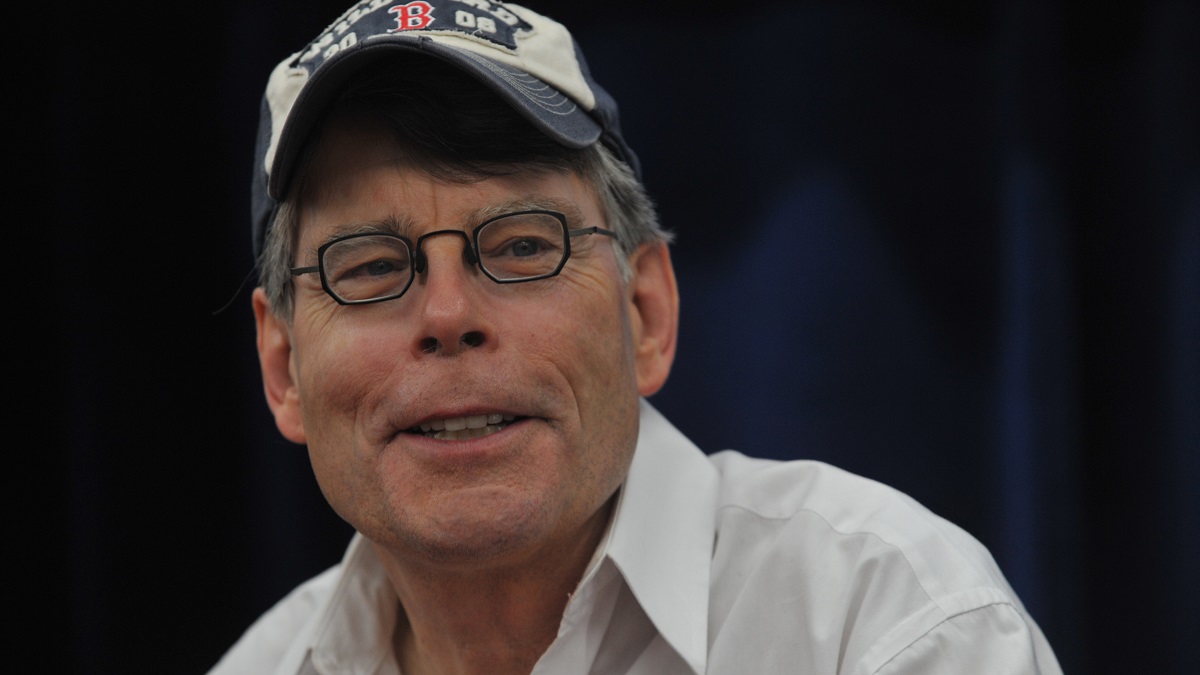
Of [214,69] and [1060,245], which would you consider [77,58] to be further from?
[1060,245]

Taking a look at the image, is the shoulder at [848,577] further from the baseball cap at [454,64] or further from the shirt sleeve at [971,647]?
the baseball cap at [454,64]

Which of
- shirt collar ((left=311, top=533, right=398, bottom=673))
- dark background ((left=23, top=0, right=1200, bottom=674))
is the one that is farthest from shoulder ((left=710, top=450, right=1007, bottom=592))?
dark background ((left=23, top=0, right=1200, bottom=674))

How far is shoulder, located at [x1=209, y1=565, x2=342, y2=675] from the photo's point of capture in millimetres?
2137

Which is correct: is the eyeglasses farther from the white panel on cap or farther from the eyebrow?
the white panel on cap

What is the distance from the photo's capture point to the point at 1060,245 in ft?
8.05

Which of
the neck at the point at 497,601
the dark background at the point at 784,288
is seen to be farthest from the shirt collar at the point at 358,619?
the dark background at the point at 784,288

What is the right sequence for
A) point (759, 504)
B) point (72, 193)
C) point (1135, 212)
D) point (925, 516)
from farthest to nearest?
1. point (72, 193)
2. point (1135, 212)
3. point (759, 504)
4. point (925, 516)

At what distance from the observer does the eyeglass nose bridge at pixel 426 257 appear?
1.53m

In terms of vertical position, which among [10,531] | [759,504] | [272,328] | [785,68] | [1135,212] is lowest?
[10,531]

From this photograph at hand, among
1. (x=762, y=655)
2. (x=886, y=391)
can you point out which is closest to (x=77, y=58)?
(x=886, y=391)

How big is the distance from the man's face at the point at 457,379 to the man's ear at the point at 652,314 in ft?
0.51

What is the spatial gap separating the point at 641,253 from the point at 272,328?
1.84ft

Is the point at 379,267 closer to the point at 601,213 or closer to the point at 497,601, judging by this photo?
the point at 601,213

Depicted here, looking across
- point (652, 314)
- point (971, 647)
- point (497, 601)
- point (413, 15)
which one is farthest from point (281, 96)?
point (971, 647)
